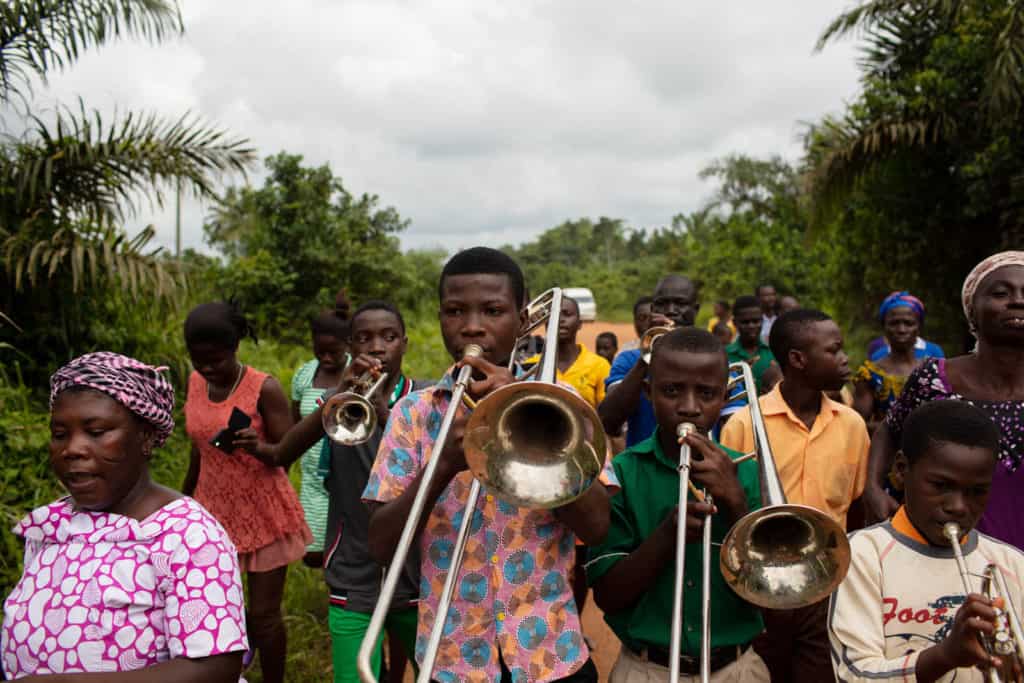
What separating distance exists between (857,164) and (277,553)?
28.6 ft

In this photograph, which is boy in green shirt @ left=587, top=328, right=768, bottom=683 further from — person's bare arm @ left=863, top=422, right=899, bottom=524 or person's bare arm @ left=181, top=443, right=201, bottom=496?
person's bare arm @ left=181, top=443, right=201, bottom=496

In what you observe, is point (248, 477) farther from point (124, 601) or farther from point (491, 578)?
point (491, 578)

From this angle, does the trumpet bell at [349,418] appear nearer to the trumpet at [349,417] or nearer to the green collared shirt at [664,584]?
the trumpet at [349,417]

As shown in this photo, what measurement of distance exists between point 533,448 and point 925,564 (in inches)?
46.8

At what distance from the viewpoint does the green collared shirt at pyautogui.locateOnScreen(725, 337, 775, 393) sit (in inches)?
232

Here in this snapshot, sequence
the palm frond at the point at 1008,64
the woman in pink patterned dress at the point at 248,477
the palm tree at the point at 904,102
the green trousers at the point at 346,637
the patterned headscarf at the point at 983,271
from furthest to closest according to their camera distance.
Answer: the palm tree at the point at 904,102
the palm frond at the point at 1008,64
the woman in pink patterned dress at the point at 248,477
the green trousers at the point at 346,637
the patterned headscarf at the point at 983,271

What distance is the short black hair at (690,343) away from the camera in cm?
264

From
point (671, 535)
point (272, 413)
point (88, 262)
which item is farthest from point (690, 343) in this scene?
point (88, 262)

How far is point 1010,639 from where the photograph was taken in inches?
73.5

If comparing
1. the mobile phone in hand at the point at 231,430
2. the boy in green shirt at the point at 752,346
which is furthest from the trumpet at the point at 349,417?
the boy in green shirt at the point at 752,346

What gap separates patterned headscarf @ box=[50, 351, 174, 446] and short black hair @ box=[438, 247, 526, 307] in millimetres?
840

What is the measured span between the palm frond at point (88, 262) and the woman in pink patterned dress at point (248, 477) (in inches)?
101

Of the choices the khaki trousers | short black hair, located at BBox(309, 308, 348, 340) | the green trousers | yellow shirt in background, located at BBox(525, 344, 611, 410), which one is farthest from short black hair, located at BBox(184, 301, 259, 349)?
the khaki trousers

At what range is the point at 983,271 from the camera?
279cm
